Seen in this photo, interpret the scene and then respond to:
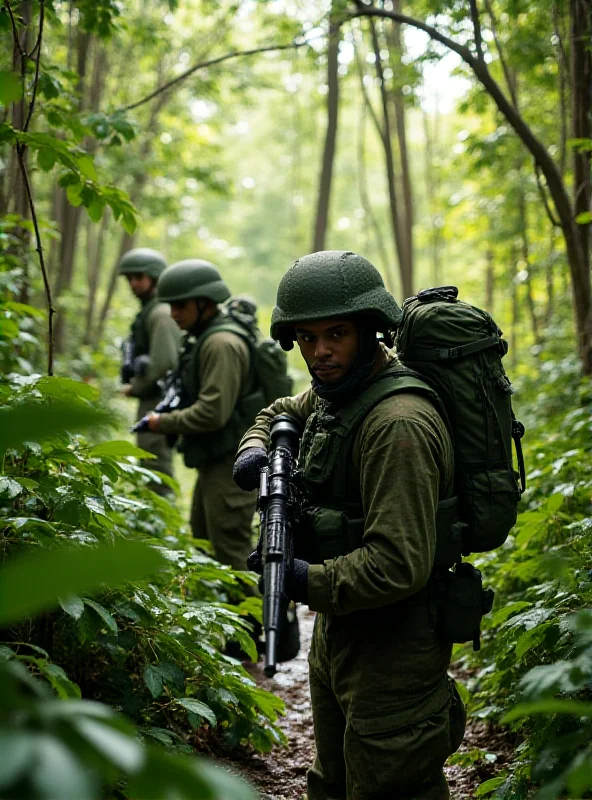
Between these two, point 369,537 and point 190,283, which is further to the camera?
point 190,283

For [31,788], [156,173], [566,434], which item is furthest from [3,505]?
[156,173]

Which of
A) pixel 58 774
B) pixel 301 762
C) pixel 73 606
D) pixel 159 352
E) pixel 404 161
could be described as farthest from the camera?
pixel 404 161

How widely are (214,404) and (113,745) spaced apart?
15.5 feet

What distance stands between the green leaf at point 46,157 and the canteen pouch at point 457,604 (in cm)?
249

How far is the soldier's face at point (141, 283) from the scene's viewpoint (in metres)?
7.50

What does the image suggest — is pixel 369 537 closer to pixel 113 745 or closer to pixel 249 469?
pixel 249 469

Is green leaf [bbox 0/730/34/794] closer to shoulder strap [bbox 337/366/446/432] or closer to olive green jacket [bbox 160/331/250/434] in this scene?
shoulder strap [bbox 337/366/446/432]

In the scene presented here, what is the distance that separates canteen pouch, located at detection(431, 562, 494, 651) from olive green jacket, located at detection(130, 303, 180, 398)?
193 inches

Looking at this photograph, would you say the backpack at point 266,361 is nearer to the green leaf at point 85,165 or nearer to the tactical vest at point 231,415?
the tactical vest at point 231,415

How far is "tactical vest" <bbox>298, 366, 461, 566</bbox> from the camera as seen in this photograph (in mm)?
2582

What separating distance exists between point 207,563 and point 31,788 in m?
3.38

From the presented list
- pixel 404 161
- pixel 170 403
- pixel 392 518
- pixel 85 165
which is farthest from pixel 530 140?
pixel 404 161

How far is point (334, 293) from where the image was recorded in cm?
267

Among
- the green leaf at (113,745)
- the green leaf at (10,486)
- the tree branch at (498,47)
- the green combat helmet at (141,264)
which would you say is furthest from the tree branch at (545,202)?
the green leaf at (113,745)
